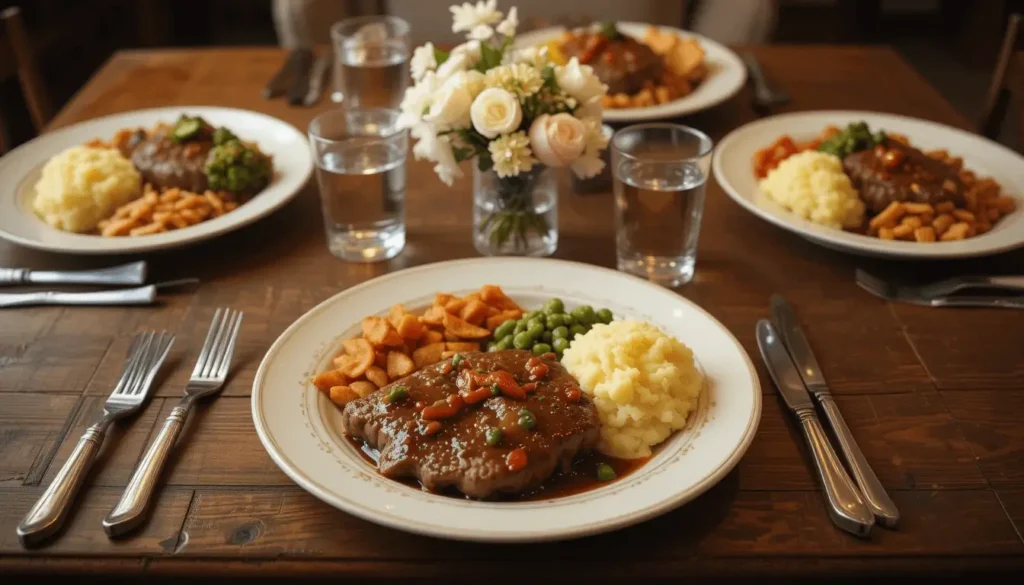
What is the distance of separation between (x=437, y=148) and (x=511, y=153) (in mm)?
193

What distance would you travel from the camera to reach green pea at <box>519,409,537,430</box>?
153 centimetres

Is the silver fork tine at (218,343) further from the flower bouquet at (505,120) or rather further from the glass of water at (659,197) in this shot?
the glass of water at (659,197)

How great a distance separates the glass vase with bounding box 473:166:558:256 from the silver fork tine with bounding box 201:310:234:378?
66 cm

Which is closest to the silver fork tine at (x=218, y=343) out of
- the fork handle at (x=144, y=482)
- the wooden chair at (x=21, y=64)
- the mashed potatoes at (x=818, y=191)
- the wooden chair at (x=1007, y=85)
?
the fork handle at (x=144, y=482)

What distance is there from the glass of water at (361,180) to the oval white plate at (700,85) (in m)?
0.87

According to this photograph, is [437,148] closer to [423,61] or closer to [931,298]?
[423,61]

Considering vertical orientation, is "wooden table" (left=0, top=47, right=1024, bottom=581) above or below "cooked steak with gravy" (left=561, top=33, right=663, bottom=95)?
below

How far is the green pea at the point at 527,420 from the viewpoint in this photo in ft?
5.02

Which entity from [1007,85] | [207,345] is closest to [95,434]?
[207,345]

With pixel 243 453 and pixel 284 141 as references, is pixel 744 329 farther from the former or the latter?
pixel 284 141

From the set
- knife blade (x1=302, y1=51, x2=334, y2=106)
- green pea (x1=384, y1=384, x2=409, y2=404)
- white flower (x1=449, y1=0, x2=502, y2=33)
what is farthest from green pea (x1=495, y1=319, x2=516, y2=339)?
knife blade (x1=302, y1=51, x2=334, y2=106)

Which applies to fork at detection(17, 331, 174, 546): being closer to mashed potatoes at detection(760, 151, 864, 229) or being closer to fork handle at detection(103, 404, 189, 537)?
fork handle at detection(103, 404, 189, 537)

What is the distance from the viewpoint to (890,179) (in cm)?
234

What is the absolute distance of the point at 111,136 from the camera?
281cm
